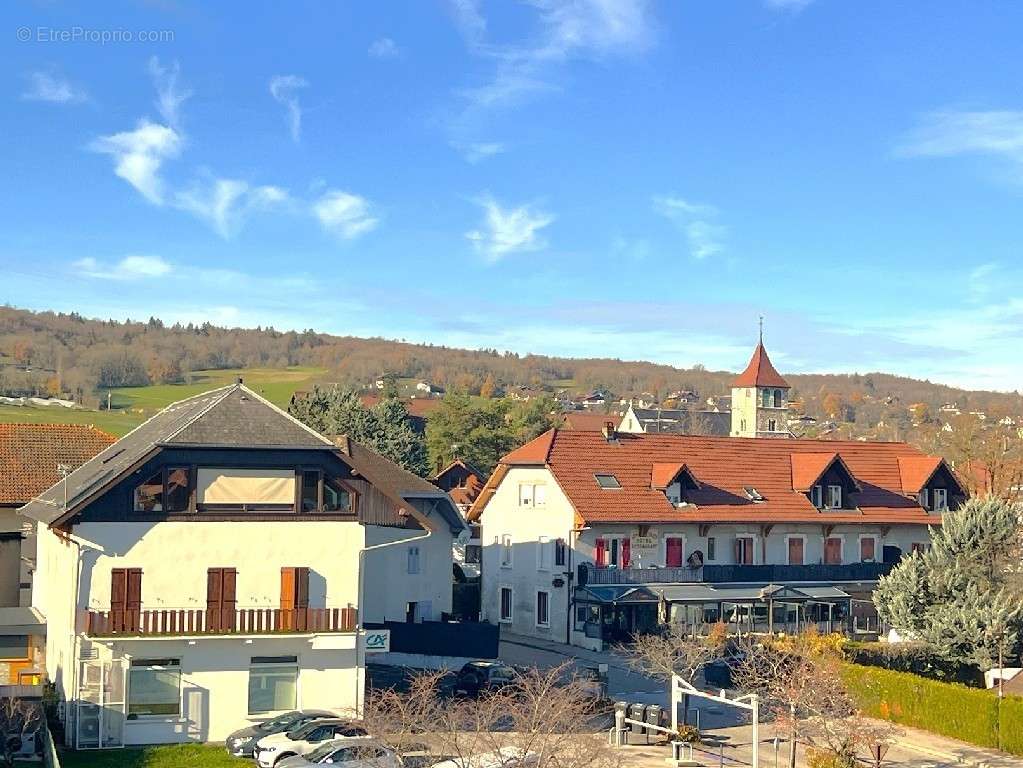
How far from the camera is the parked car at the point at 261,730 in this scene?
2823 centimetres

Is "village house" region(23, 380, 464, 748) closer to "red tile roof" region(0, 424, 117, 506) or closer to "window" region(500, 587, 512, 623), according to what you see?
"red tile roof" region(0, 424, 117, 506)

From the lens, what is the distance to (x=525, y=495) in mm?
51375

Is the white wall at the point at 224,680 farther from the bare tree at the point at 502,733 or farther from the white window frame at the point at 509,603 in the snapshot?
the white window frame at the point at 509,603

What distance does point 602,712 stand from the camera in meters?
31.5

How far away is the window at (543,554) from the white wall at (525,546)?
0.18 meters

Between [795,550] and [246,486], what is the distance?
2772 centimetres

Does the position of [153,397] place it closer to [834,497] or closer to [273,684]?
[834,497]

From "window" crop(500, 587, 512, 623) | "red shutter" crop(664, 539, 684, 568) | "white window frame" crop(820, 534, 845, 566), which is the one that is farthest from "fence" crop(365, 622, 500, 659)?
"white window frame" crop(820, 534, 845, 566)

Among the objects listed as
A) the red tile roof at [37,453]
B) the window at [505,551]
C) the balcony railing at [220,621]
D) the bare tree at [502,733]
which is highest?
the red tile roof at [37,453]

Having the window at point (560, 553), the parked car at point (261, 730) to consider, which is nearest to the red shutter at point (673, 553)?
the window at point (560, 553)

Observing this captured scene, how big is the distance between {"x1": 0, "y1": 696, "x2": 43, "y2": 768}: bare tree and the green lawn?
104 cm

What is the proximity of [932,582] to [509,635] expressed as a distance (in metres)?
17.0

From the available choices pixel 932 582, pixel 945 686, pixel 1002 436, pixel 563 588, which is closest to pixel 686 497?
pixel 563 588

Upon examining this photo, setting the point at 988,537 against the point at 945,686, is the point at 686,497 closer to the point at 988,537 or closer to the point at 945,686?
the point at 988,537
